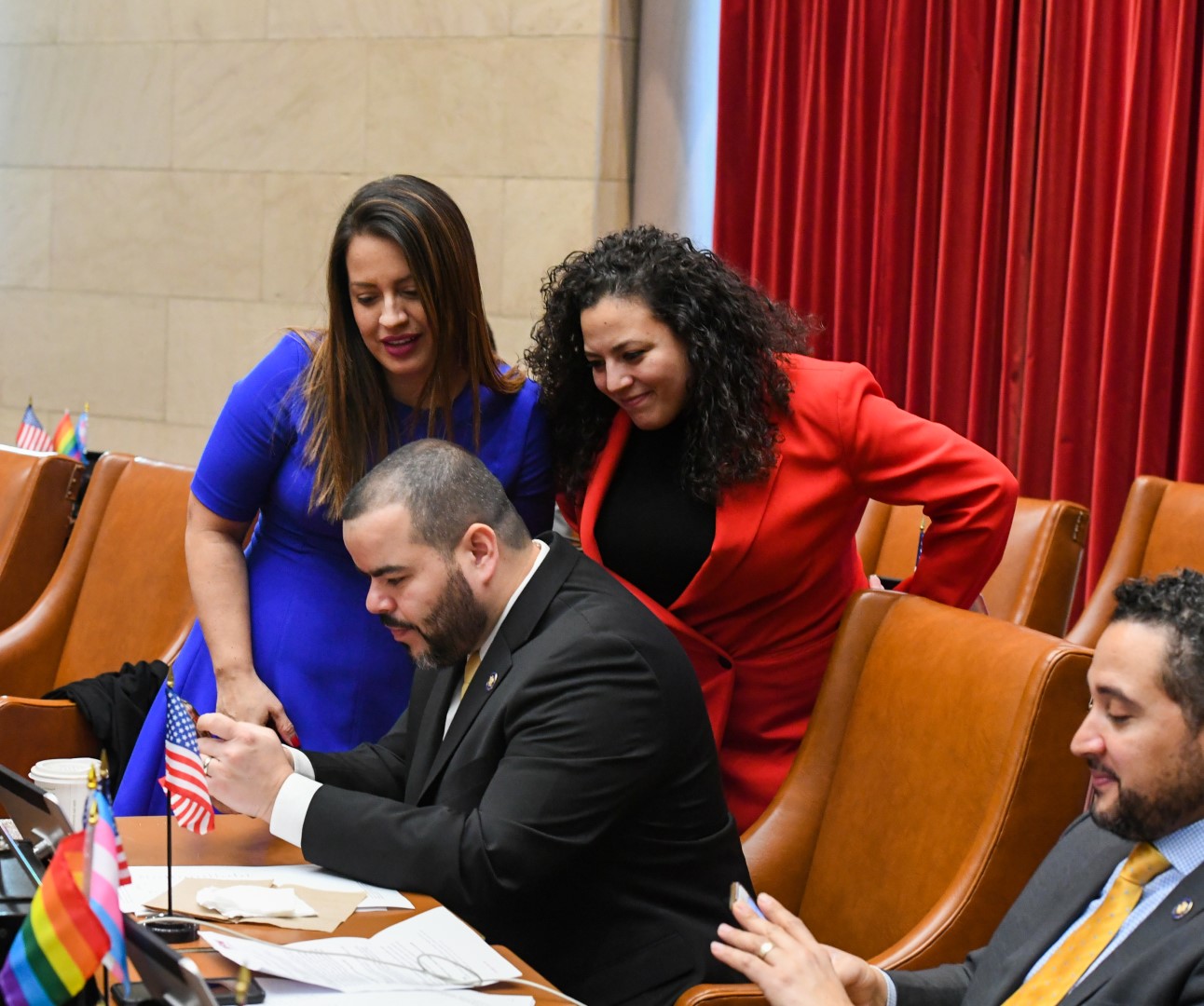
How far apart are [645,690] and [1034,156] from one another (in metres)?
3.21

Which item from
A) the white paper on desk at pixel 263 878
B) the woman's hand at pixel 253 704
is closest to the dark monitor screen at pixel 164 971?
the white paper on desk at pixel 263 878

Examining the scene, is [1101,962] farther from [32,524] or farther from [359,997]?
[32,524]

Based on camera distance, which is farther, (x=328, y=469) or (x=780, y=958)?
(x=328, y=469)

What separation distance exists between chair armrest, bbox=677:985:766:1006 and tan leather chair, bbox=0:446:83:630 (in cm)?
295

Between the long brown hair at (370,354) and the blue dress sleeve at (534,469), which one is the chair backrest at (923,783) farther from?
the long brown hair at (370,354)

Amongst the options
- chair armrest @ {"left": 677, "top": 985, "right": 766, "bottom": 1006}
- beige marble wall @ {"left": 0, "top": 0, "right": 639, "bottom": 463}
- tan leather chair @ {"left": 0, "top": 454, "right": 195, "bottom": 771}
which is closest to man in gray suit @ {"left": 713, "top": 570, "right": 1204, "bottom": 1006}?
chair armrest @ {"left": 677, "top": 985, "right": 766, "bottom": 1006}

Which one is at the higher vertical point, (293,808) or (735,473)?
(735,473)

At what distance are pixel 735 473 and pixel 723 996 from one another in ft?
3.13

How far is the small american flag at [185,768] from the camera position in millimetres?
2064

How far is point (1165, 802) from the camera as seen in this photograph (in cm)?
169

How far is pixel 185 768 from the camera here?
6.78 ft

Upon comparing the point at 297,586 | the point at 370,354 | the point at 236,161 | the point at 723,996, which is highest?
the point at 236,161

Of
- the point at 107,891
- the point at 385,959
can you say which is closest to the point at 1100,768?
the point at 385,959

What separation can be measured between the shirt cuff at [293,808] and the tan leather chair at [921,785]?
0.56 m
